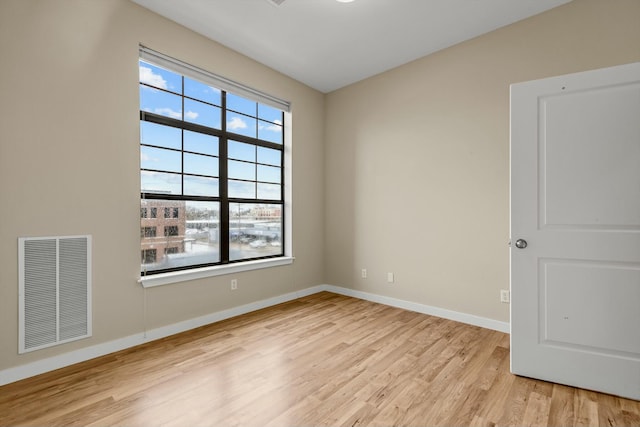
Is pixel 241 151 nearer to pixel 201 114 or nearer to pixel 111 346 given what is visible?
pixel 201 114

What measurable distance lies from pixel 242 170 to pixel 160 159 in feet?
3.06

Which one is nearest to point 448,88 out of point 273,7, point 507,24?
point 507,24

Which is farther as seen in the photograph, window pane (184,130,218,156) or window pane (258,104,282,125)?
window pane (258,104,282,125)

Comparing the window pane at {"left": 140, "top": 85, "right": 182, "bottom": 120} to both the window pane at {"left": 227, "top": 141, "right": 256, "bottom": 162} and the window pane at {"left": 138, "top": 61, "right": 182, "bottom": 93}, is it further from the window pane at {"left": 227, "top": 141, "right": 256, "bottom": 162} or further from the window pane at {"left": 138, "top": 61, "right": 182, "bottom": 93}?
the window pane at {"left": 227, "top": 141, "right": 256, "bottom": 162}

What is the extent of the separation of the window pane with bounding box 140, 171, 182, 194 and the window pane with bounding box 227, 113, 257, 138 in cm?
88

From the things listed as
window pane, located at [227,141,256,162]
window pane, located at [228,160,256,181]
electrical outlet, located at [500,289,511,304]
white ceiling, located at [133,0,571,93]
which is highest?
white ceiling, located at [133,0,571,93]

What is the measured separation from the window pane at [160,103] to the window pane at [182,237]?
0.84 m

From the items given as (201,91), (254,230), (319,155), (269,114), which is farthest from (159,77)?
(319,155)

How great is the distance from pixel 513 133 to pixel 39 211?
3378 millimetres

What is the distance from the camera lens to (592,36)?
2543 mm

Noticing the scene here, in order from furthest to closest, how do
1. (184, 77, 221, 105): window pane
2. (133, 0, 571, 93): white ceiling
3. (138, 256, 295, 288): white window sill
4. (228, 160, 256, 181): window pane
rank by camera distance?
(228, 160, 256, 181): window pane < (184, 77, 221, 105): window pane < (138, 256, 295, 288): white window sill < (133, 0, 571, 93): white ceiling

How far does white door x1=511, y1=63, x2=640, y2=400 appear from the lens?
6.28 feet

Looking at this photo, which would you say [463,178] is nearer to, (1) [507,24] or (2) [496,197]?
(2) [496,197]

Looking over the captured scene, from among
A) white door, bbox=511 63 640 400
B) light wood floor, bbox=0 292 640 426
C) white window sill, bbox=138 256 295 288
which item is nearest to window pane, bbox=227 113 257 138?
white window sill, bbox=138 256 295 288
